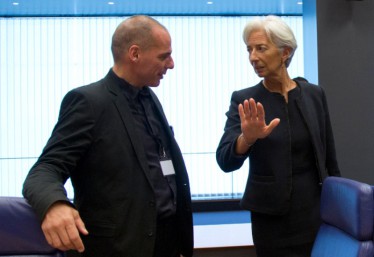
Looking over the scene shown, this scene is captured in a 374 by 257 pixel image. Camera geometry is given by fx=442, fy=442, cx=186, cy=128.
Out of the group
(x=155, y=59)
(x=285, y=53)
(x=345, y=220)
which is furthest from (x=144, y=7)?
(x=345, y=220)

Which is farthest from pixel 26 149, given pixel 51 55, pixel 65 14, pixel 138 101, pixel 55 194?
pixel 55 194

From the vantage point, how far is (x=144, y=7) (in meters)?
5.83

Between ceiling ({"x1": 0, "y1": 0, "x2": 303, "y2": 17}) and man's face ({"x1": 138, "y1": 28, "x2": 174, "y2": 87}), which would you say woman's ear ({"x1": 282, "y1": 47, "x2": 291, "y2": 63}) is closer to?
man's face ({"x1": 138, "y1": 28, "x2": 174, "y2": 87})

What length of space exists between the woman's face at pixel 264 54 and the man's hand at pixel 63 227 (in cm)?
108

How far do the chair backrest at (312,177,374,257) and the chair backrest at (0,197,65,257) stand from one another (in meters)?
1.01

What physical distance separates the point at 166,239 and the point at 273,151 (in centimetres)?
57

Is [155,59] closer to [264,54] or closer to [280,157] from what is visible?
[264,54]

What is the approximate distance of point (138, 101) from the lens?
1.79 m

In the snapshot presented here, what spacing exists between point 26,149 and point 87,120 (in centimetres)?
525

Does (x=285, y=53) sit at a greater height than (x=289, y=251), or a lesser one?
greater

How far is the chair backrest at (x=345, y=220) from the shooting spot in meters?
1.48

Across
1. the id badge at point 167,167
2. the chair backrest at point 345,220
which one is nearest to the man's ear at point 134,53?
the id badge at point 167,167

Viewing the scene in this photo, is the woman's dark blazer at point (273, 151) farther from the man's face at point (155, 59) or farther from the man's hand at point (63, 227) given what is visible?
the man's hand at point (63, 227)

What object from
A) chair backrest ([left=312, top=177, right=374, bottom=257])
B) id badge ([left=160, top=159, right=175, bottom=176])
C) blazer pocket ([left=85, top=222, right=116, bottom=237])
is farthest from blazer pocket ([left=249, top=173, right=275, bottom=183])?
blazer pocket ([left=85, top=222, right=116, bottom=237])
